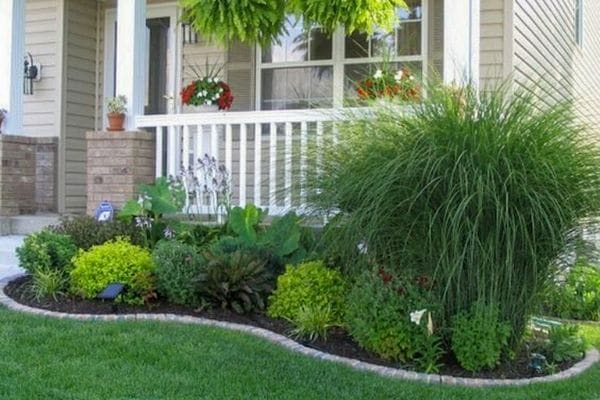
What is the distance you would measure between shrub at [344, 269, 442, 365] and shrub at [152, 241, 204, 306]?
4.02ft

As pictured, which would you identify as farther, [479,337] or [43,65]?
[43,65]

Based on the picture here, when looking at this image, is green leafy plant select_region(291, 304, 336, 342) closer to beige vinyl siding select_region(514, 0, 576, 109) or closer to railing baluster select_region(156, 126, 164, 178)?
beige vinyl siding select_region(514, 0, 576, 109)

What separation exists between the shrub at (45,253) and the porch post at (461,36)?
126 inches

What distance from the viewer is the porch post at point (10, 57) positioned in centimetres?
749

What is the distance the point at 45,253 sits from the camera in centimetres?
525

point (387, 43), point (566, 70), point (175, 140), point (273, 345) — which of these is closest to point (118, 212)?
point (175, 140)

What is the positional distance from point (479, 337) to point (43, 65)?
698cm

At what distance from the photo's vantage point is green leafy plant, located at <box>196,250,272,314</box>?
15.5ft

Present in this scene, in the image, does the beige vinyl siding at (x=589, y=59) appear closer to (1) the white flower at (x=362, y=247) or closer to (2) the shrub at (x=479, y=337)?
(1) the white flower at (x=362, y=247)

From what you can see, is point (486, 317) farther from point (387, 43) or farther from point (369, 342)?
point (387, 43)

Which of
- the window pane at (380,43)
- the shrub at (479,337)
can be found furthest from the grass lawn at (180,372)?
the window pane at (380,43)

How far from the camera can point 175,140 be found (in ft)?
21.8

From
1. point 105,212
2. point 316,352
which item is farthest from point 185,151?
point 316,352

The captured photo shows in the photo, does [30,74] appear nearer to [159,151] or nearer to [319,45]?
[159,151]
